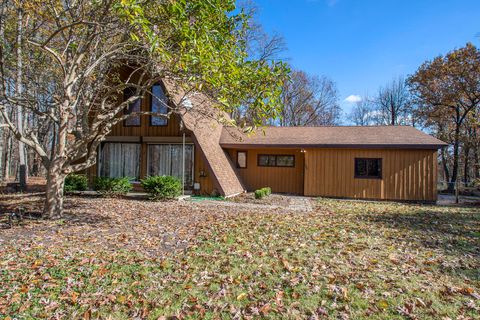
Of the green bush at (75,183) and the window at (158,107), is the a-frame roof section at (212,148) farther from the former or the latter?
the green bush at (75,183)

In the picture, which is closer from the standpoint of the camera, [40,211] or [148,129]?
[40,211]

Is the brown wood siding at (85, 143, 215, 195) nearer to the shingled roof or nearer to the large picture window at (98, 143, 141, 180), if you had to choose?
the large picture window at (98, 143, 141, 180)

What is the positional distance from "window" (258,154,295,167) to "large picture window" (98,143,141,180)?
248 inches

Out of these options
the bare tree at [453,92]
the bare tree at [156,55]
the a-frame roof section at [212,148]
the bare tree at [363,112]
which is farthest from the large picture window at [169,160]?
the bare tree at [363,112]

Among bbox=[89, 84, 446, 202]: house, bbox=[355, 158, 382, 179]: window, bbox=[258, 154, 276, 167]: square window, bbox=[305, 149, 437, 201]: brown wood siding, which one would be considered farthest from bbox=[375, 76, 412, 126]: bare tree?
bbox=[258, 154, 276, 167]: square window

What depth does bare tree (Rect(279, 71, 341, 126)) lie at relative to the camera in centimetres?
3031

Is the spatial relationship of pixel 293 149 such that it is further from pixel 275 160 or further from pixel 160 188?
pixel 160 188

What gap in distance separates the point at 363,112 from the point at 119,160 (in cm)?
3280

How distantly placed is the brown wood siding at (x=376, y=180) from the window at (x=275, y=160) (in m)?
1.24

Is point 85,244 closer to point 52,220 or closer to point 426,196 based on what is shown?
point 52,220

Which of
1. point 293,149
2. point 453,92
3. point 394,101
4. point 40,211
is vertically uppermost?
point 394,101

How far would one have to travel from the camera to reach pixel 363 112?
121 ft

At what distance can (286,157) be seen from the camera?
48.6 feet

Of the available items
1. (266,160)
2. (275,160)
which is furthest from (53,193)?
(275,160)
